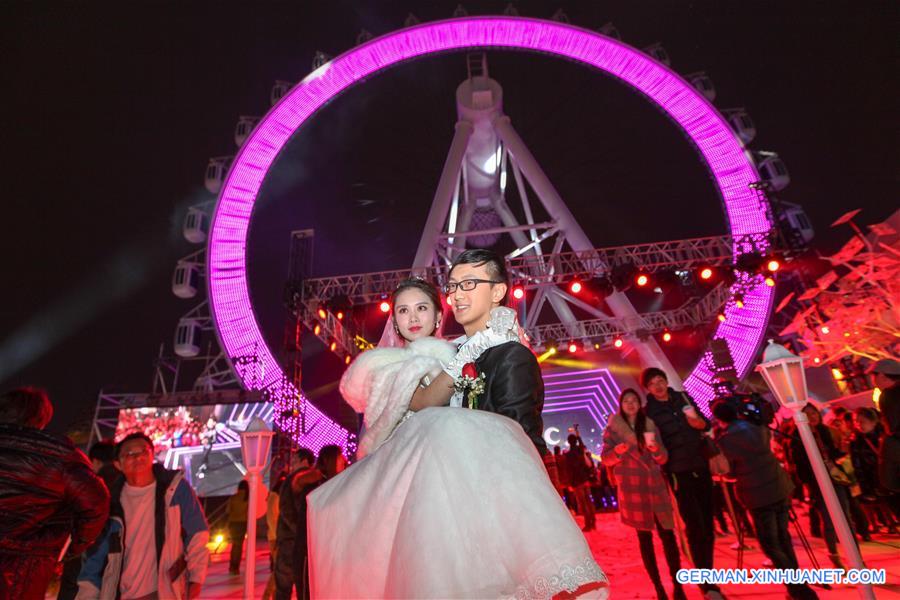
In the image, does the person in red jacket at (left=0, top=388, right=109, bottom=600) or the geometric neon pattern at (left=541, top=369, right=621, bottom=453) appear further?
the geometric neon pattern at (left=541, top=369, right=621, bottom=453)

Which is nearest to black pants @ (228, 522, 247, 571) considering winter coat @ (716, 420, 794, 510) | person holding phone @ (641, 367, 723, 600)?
person holding phone @ (641, 367, 723, 600)

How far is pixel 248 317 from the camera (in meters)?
13.1

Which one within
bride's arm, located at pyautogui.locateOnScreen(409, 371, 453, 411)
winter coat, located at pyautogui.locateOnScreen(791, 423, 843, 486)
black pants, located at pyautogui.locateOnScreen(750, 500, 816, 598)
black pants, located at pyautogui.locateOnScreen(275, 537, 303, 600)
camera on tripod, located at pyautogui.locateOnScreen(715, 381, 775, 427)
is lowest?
black pants, located at pyautogui.locateOnScreen(275, 537, 303, 600)

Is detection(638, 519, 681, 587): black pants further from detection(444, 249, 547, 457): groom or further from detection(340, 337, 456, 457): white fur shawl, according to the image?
detection(340, 337, 456, 457): white fur shawl

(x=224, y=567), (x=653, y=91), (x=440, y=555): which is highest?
(x=653, y=91)

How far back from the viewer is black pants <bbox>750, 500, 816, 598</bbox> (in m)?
3.49

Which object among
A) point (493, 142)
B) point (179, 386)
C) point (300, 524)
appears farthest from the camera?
point (179, 386)

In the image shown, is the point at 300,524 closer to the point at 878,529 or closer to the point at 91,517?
the point at 91,517

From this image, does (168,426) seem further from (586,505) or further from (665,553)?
(665,553)

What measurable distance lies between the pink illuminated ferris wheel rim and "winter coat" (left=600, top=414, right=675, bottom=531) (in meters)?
10.7

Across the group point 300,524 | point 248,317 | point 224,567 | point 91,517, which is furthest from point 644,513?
point 248,317

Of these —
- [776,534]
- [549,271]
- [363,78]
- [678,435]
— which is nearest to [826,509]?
[776,534]

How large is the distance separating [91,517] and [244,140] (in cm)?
1265

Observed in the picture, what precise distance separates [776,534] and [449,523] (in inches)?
138
